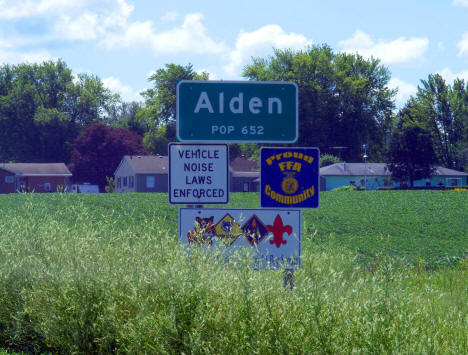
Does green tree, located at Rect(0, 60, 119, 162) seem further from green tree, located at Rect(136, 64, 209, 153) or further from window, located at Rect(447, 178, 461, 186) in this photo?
window, located at Rect(447, 178, 461, 186)

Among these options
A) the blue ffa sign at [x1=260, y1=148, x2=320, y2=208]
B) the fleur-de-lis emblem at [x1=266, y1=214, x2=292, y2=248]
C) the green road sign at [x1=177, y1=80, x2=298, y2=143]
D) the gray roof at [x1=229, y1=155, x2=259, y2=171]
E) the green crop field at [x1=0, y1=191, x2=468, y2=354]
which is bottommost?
the green crop field at [x1=0, y1=191, x2=468, y2=354]

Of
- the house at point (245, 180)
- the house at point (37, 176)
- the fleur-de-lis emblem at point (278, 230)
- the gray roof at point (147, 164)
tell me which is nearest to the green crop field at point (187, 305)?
the fleur-de-lis emblem at point (278, 230)

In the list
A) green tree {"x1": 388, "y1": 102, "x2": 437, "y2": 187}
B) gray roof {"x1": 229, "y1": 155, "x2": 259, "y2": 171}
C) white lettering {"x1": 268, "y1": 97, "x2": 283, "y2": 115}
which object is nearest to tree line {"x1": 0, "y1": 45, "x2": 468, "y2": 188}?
green tree {"x1": 388, "y1": 102, "x2": 437, "y2": 187}

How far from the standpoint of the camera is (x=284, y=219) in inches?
252

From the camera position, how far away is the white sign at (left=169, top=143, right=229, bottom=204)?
6.42 meters

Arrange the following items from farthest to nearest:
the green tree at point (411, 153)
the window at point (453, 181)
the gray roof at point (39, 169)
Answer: the window at point (453, 181), the gray roof at point (39, 169), the green tree at point (411, 153)

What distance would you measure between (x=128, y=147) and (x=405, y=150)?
3382 cm

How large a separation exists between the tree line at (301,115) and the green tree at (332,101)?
12 cm

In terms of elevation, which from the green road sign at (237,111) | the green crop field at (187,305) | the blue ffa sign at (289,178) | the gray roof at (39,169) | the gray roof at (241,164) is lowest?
the green crop field at (187,305)

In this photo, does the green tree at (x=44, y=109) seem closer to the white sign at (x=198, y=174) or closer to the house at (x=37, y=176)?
the house at (x=37, y=176)

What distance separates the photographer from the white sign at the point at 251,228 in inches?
250

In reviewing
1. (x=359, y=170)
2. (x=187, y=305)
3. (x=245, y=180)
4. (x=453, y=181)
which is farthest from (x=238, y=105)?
(x=453, y=181)

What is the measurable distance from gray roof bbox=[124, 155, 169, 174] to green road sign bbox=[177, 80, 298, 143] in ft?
203

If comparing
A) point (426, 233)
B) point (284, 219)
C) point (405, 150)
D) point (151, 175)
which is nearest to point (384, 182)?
point (405, 150)
